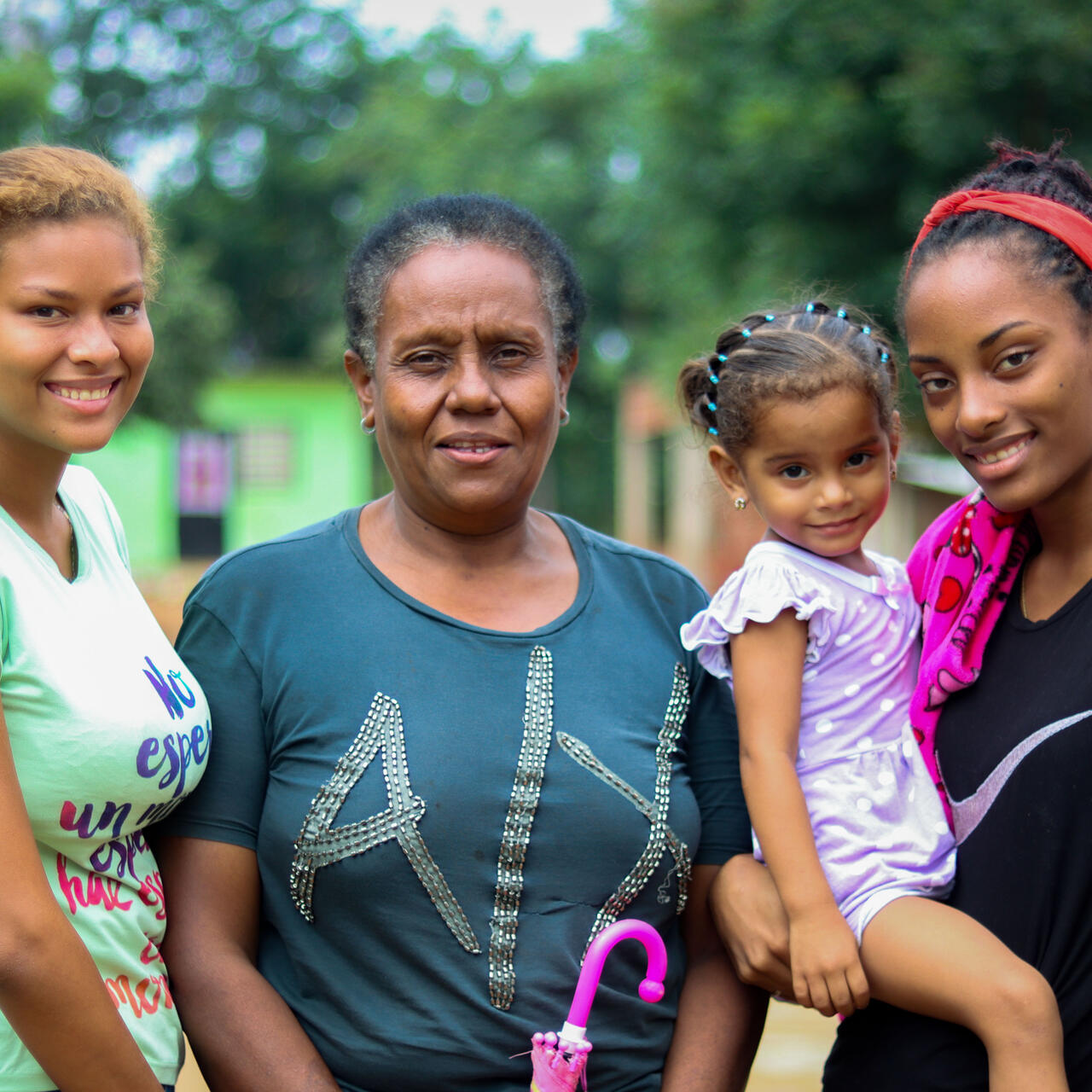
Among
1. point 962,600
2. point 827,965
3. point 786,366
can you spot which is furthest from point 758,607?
point 827,965

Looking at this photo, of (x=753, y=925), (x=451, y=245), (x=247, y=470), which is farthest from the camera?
(x=247, y=470)

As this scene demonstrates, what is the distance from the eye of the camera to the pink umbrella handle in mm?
2199

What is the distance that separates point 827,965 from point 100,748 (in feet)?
4.11

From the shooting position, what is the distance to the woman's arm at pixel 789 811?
233 centimetres

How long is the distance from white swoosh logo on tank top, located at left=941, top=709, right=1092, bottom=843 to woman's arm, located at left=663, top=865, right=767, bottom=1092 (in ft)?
1.57

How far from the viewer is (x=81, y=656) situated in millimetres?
2098

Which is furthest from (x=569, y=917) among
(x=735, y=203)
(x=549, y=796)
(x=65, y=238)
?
(x=735, y=203)

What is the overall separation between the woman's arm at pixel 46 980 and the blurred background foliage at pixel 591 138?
5.02 ft

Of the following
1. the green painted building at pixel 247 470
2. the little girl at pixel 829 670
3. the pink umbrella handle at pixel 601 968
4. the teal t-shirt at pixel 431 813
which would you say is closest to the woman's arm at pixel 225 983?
the teal t-shirt at pixel 431 813

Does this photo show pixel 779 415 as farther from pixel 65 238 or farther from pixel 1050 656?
pixel 65 238

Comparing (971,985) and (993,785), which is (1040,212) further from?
(971,985)

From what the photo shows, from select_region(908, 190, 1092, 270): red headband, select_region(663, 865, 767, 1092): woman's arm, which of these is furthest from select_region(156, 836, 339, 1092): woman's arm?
→ select_region(908, 190, 1092, 270): red headband

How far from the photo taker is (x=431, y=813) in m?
2.32

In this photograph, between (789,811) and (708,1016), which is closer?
(789,811)
